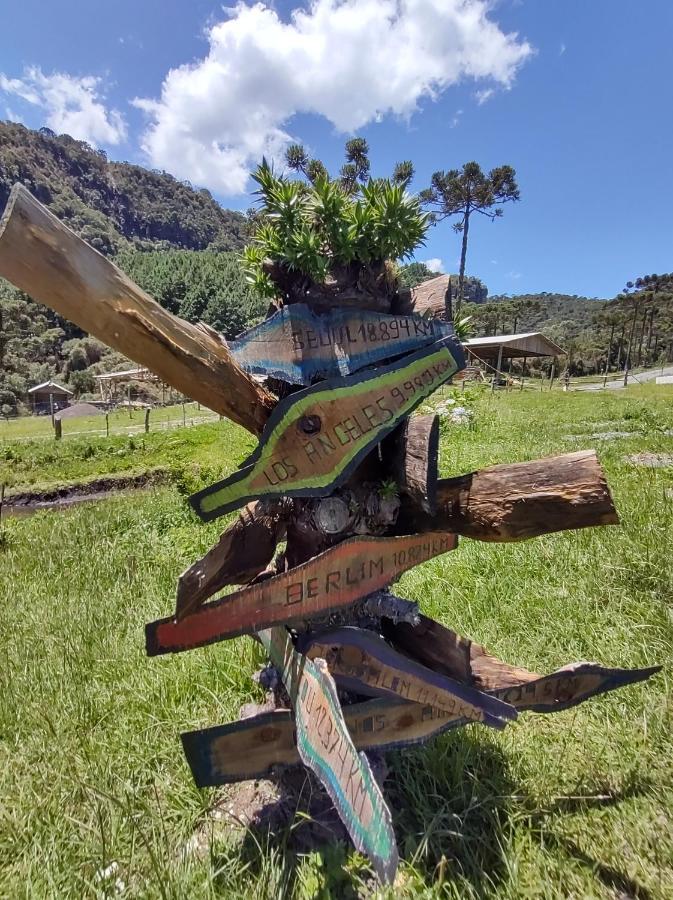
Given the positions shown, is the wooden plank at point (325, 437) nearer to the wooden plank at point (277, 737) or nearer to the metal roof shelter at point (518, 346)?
the wooden plank at point (277, 737)

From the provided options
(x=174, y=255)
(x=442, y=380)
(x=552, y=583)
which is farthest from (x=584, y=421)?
(x=174, y=255)

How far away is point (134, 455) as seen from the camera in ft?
52.6

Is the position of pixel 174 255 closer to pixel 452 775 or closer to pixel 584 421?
pixel 584 421

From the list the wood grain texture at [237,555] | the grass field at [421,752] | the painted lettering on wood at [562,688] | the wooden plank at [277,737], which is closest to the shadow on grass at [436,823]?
the grass field at [421,752]

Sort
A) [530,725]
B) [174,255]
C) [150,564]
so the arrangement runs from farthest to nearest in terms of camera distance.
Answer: [174,255] < [150,564] < [530,725]

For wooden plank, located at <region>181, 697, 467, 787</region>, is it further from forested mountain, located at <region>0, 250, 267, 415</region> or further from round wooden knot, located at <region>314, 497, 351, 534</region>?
forested mountain, located at <region>0, 250, 267, 415</region>

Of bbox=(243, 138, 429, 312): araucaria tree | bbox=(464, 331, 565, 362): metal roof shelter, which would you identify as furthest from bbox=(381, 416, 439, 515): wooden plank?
bbox=(464, 331, 565, 362): metal roof shelter

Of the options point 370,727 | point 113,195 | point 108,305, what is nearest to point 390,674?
point 370,727

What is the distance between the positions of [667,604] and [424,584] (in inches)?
67.5

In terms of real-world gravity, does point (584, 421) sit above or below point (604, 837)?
above

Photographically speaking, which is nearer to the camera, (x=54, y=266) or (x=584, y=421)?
(x=54, y=266)

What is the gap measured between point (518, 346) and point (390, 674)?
25.6 metres

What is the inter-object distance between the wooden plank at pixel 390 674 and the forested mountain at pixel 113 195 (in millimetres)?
126853

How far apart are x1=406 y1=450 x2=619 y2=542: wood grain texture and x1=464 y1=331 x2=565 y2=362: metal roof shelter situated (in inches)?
886
